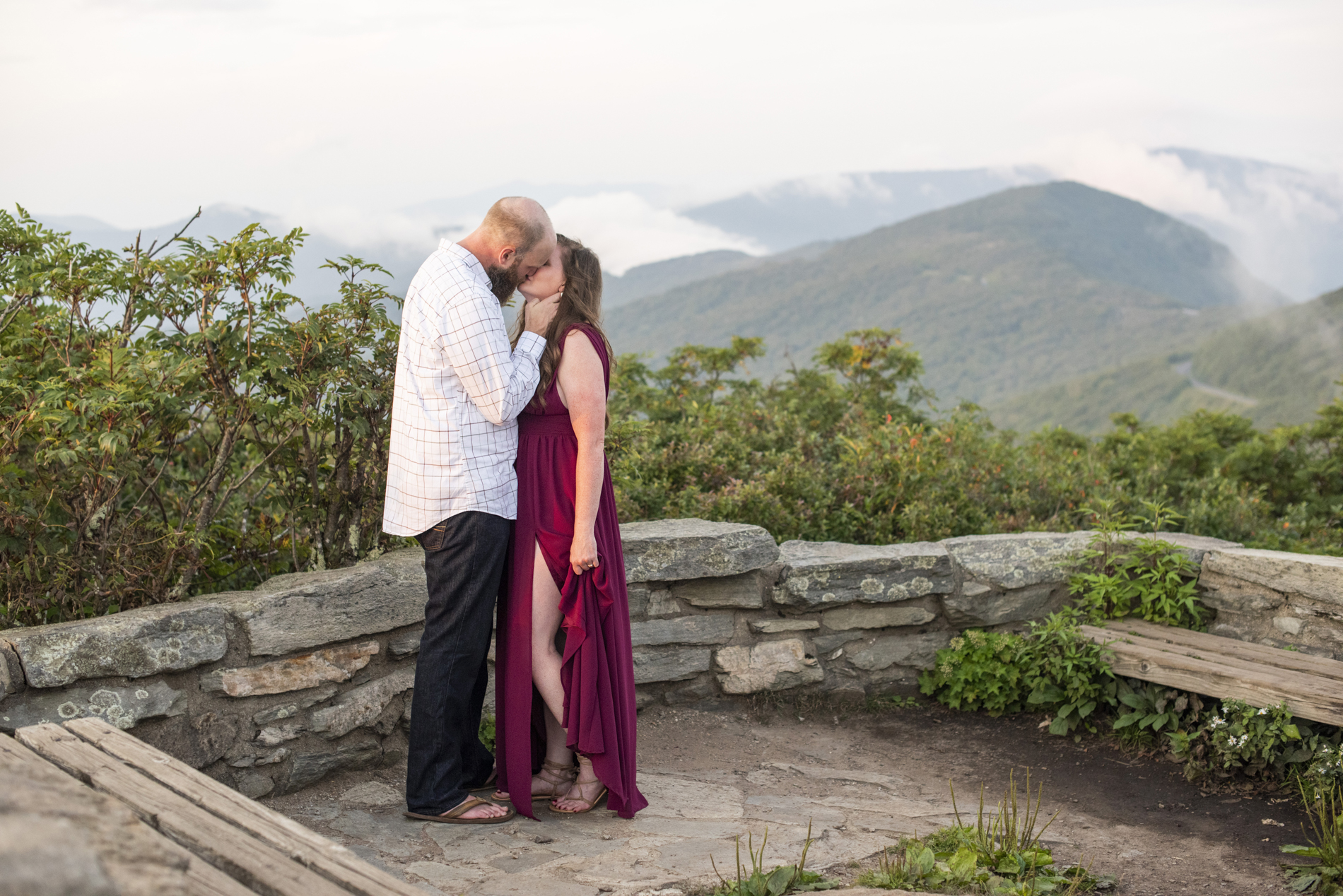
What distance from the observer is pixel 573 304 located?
10.2 ft

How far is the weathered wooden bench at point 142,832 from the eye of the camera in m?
1.00

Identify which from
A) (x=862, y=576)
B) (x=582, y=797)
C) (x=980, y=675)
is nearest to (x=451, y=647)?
(x=582, y=797)

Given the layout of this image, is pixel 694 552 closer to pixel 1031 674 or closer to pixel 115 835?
pixel 1031 674

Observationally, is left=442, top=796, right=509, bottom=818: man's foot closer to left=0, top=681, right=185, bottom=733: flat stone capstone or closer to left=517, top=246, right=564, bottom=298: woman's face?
left=0, top=681, right=185, bottom=733: flat stone capstone

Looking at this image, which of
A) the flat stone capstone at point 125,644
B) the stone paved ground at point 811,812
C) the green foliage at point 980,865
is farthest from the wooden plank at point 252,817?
the green foliage at point 980,865

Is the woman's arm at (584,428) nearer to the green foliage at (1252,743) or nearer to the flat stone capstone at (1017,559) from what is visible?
the flat stone capstone at (1017,559)

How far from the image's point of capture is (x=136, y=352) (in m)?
3.26

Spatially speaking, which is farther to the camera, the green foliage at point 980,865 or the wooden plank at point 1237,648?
the wooden plank at point 1237,648

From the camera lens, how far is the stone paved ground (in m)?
2.79

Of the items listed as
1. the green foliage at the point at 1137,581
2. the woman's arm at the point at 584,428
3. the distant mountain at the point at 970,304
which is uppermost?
the distant mountain at the point at 970,304

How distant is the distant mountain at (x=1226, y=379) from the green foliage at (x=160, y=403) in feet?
236

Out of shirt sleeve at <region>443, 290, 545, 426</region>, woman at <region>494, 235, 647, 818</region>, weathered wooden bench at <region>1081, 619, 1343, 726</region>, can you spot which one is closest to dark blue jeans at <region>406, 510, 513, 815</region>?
woman at <region>494, 235, 647, 818</region>

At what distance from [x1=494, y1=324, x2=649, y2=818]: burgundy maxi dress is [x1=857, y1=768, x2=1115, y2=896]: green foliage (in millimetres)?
890

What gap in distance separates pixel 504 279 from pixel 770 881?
1.93m
